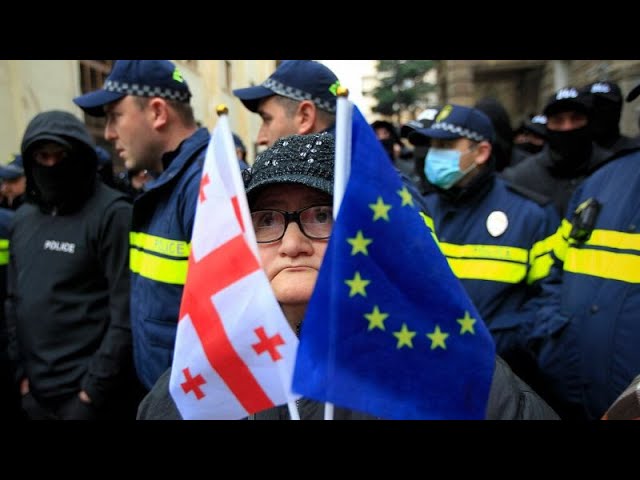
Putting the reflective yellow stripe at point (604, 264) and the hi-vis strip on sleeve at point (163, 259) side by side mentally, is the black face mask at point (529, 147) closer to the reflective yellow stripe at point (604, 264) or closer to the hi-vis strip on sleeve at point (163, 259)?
the reflective yellow stripe at point (604, 264)

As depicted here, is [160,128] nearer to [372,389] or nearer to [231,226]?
[231,226]

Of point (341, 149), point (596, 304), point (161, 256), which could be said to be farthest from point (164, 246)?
point (596, 304)

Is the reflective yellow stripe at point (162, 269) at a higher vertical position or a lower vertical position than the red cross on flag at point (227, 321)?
lower

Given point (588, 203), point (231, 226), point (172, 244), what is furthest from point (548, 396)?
point (231, 226)

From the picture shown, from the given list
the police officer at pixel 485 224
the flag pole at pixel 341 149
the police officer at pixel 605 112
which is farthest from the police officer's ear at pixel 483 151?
the flag pole at pixel 341 149

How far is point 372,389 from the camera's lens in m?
1.04

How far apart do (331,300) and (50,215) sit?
2.46 m

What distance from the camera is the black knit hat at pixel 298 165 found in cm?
137

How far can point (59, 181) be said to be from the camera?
9.39 ft

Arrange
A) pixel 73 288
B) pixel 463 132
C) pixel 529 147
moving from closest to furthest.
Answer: pixel 73 288
pixel 463 132
pixel 529 147

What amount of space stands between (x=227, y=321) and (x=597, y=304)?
1.68m

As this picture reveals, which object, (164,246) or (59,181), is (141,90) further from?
(164,246)

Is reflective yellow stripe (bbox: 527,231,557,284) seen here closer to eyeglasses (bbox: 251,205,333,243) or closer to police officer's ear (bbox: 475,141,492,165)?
police officer's ear (bbox: 475,141,492,165)

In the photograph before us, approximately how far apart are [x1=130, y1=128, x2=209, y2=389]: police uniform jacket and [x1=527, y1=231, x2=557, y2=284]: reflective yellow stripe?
6.03 feet
